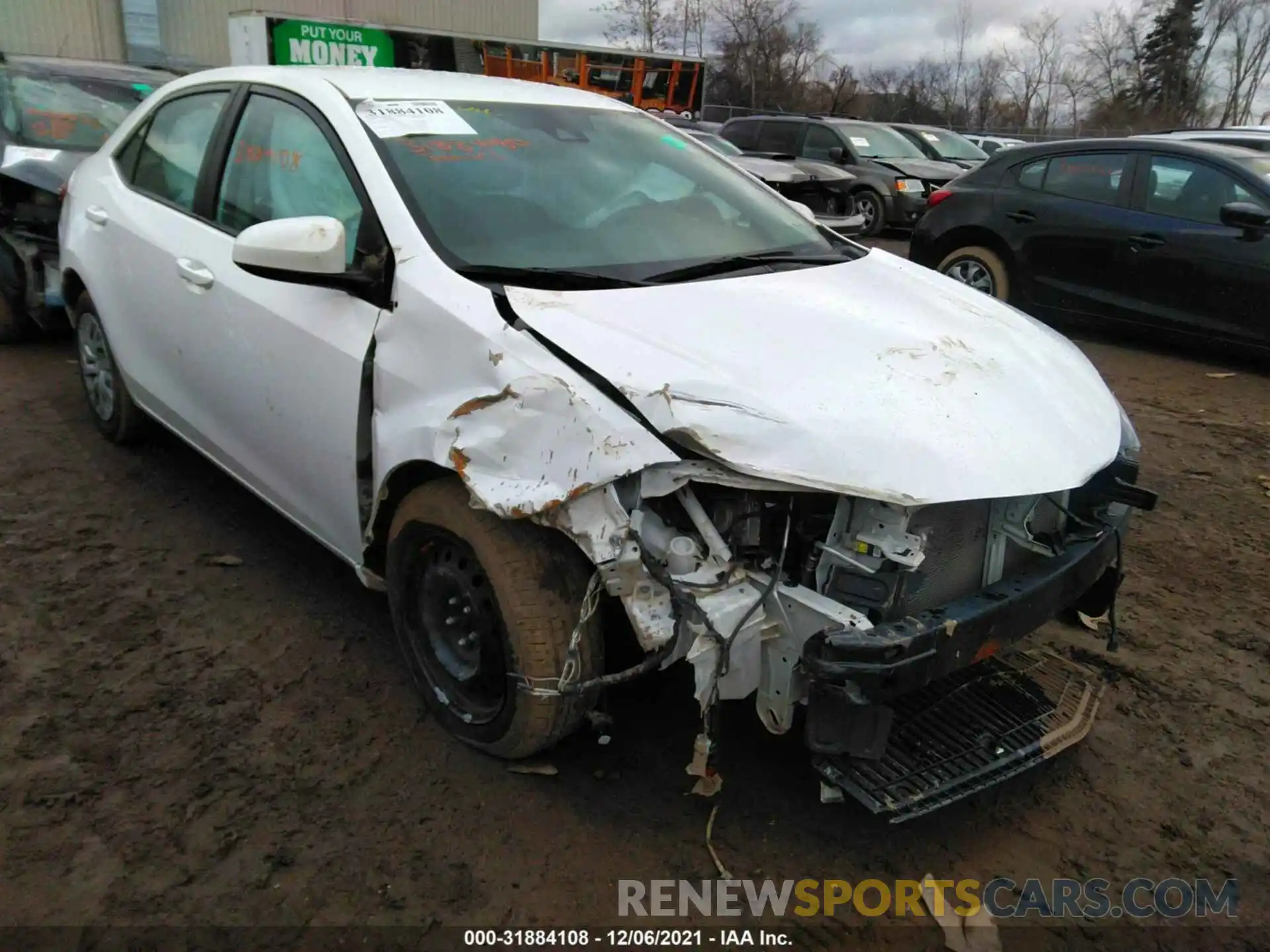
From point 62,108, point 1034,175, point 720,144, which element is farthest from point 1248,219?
point 720,144

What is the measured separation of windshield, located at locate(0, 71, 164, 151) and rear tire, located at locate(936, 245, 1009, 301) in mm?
6078

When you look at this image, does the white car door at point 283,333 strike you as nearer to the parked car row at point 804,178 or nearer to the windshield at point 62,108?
the windshield at point 62,108

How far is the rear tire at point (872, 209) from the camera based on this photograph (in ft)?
42.5

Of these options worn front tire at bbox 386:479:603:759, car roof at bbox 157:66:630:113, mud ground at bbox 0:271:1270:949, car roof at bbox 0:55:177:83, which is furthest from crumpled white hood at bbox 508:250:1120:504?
car roof at bbox 0:55:177:83

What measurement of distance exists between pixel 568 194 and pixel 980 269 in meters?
5.59

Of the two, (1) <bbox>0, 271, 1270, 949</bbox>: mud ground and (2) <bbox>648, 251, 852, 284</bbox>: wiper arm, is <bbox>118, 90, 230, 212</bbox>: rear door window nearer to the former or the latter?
(1) <bbox>0, 271, 1270, 949</bbox>: mud ground

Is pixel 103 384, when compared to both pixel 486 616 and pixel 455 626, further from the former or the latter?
pixel 486 616

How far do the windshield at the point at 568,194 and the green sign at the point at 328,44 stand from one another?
10485 millimetres

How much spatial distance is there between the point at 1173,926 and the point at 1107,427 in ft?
4.05

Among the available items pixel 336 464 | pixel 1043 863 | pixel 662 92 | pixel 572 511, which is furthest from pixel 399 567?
pixel 662 92

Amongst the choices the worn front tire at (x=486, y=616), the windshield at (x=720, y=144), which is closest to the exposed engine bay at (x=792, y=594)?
the worn front tire at (x=486, y=616)

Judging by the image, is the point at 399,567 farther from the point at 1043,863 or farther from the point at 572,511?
the point at 1043,863

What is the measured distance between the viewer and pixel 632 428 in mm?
2119

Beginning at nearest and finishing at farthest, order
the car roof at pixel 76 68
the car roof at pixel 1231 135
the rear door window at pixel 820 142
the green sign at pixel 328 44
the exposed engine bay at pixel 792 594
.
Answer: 1. the exposed engine bay at pixel 792 594
2. the car roof at pixel 76 68
3. the car roof at pixel 1231 135
4. the green sign at pixel 328 44
5. the rear door window at pixel 820 142
